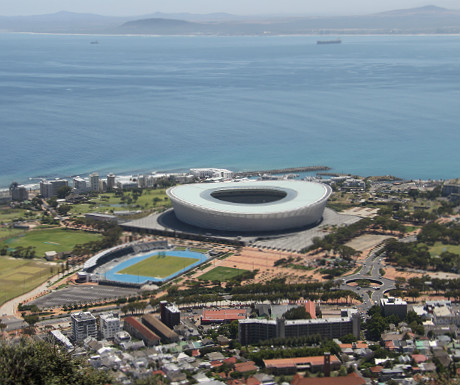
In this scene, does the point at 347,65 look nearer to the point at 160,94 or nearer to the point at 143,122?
the point at 160,94

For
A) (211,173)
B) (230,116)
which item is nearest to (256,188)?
(211,173)

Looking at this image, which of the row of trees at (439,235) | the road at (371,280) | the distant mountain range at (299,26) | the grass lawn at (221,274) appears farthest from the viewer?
the distant mountain range at (299,26)

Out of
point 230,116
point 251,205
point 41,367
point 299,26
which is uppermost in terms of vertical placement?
point 299,26

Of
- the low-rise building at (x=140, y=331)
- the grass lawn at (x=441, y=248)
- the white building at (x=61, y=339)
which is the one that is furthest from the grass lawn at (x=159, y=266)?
the grass lawn at (x=441, y=248)

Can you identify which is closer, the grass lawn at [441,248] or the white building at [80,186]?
the grass lawn at [441,248]

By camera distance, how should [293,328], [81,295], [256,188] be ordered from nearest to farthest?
[293,328], [81,295], [256,188]

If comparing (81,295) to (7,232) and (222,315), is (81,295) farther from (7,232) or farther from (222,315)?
(7,232)

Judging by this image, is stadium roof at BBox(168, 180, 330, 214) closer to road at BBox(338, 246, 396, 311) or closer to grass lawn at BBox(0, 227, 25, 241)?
road at BBox(338, 246, 396, 311)

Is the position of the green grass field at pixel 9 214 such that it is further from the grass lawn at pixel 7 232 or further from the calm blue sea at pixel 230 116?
the calm blue sea at pixel 230 116
